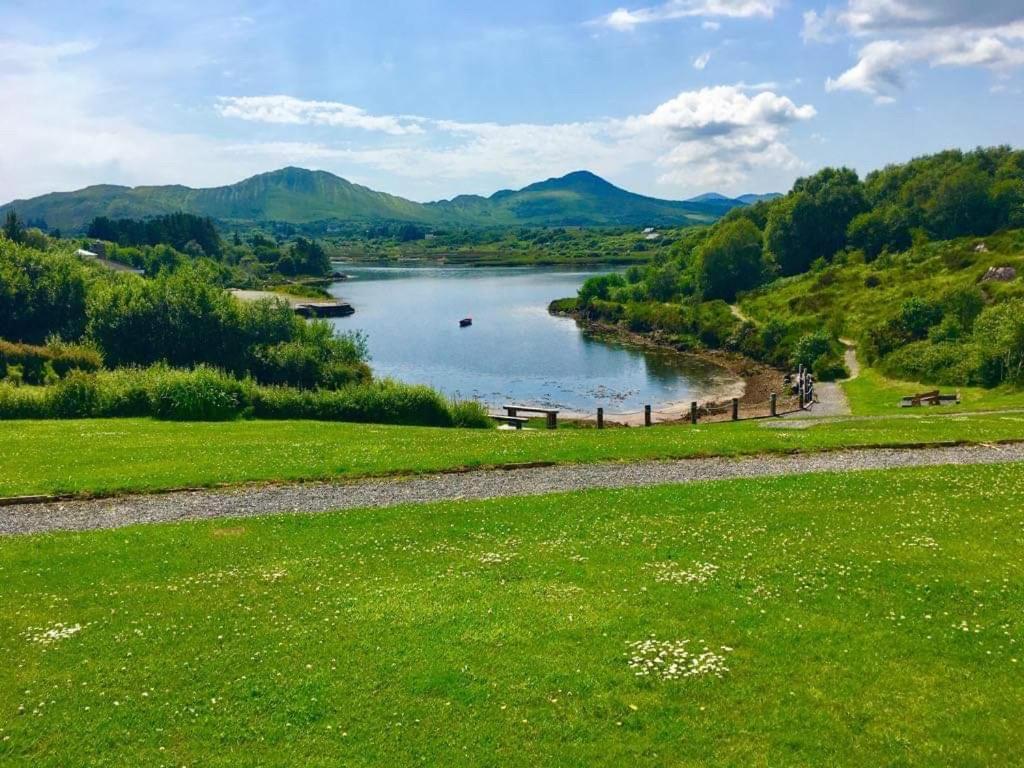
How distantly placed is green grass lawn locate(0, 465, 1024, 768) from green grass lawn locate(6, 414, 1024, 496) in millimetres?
6519

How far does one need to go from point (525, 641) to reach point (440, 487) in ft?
39.8

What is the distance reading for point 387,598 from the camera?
16.0 m

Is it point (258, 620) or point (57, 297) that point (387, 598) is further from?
point (57, 297)

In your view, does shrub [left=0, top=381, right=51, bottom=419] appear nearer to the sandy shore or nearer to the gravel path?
the gravel path

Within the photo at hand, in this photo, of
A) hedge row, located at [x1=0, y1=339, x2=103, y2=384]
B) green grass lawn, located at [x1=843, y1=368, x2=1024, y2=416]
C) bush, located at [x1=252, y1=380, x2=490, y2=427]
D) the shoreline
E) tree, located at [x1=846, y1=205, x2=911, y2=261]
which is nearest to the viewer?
bush, located at [x1=252, y1=380, x2=490, y2=427]

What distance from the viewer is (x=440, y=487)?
84.5 ft

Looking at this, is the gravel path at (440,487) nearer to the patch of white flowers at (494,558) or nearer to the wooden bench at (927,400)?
the patch of white flowers at (494,558)

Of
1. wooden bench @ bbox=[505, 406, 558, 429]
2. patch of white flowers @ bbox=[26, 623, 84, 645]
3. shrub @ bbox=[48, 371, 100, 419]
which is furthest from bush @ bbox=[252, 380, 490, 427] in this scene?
patch of white flowers @ bbox=[26, 623, 84, 645]

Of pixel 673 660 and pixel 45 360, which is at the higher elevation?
pixel 45 360

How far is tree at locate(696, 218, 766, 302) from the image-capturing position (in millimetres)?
142625

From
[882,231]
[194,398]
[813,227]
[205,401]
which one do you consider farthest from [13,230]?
[882,231]

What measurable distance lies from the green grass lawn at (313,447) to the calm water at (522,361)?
1698 inches

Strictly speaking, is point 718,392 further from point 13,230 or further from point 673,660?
point 13,230

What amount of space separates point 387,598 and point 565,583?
13.0ft
